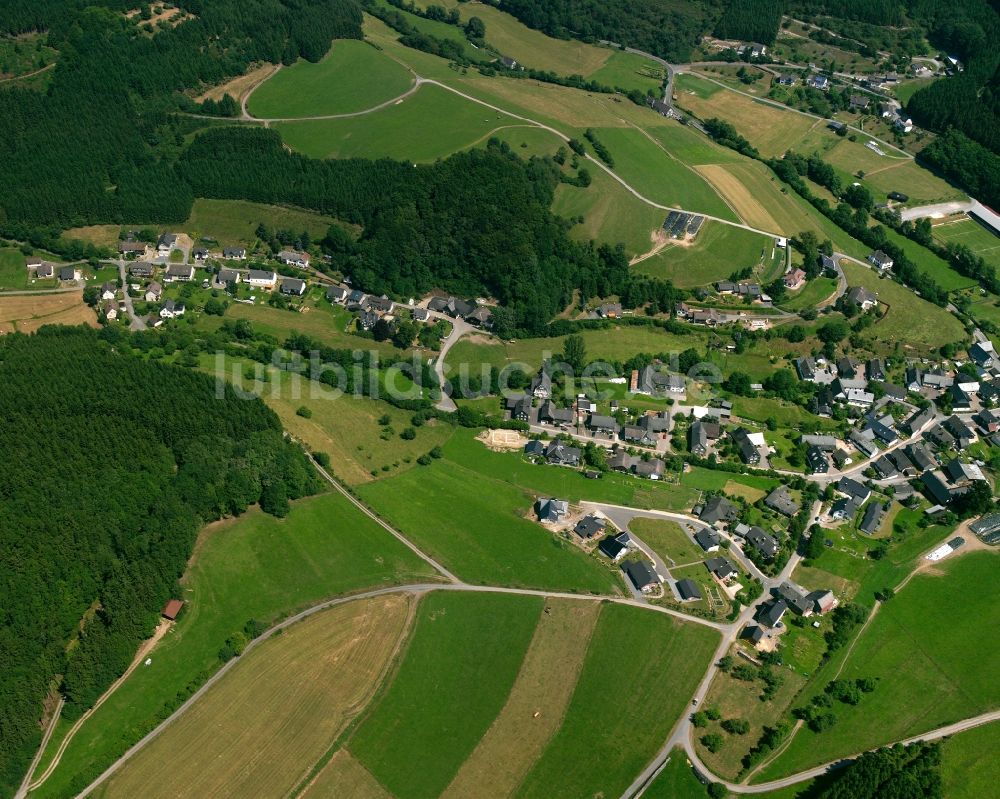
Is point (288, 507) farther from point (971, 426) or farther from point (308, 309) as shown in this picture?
point (971, 426)

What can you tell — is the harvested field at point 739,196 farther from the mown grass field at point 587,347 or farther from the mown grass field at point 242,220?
the mown grass field at point 242,220

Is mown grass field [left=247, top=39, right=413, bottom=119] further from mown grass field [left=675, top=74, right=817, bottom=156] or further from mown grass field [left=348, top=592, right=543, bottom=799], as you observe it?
mown grass field [left=348, top=592, right=543, bottom=799]

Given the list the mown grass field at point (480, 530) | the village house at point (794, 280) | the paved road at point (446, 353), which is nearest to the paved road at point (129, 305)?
the paved road at point (446, 353)

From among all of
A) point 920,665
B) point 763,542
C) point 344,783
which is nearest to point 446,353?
point 763,542

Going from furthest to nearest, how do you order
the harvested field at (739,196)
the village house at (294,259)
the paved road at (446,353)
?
the harvested field at (739,196), the village house at (294,259), the paved road at (446,353)

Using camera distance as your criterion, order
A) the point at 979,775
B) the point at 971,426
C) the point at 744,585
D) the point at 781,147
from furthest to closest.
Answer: the point at 781,147, the point at 971,426, the point at 744,585, the point at 979,775

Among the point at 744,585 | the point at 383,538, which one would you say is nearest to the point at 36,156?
the point at 383,538

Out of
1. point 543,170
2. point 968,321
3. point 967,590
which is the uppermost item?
point 543,170

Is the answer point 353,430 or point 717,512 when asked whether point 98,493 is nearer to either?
point 353,430

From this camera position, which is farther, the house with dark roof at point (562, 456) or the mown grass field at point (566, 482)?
the house with dark roof at point (562, 456)
